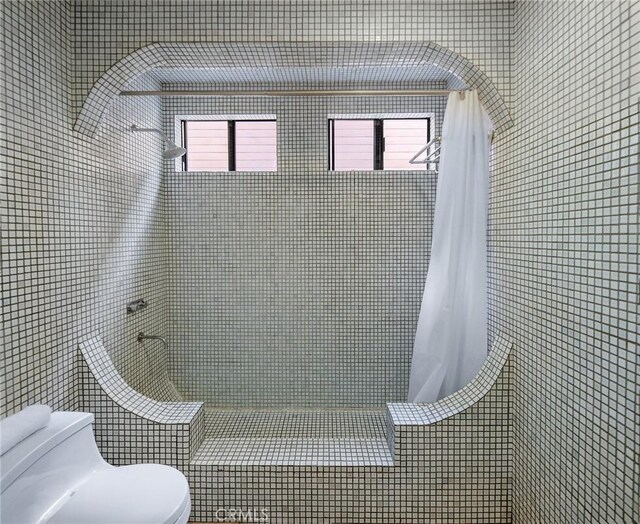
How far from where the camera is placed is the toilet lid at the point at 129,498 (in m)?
1.30

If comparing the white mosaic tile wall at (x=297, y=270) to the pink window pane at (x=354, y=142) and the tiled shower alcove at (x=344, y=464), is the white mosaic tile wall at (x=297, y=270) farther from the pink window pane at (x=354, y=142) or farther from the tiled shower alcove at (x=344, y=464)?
the tiled shower alcove at (x=344, y=464)

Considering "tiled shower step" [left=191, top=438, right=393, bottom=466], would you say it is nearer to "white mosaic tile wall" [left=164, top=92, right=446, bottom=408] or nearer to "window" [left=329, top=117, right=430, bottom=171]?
"white mosaic tile wall" [left=164, top=92, right=446, bottom=408]

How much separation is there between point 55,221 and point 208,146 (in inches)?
57.5

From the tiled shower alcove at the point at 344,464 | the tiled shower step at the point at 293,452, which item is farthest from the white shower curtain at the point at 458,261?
the tiled shower step at the point at 293,452

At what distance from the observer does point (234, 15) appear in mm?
1753

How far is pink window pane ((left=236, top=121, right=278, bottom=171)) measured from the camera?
2896 millimetres

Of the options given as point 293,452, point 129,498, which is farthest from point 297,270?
point 129,498

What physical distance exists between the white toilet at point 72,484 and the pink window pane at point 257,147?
6.30ft

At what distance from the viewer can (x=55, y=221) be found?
169 cm

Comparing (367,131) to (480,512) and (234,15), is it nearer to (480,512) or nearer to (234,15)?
(234,15)

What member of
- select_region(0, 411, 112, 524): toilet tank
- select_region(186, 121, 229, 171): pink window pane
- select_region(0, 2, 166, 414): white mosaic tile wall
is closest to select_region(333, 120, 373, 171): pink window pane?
select_region(186, 121, 229, 171): pink window pane

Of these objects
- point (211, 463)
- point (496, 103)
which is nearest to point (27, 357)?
point (211, 463)

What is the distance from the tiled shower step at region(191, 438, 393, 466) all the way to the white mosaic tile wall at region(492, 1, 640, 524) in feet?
2.15

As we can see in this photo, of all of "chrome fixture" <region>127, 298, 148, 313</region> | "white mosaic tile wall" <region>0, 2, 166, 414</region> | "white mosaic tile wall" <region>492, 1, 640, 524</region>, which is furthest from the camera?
"chrome fixture" <region>127, 298, 148, 313</region>
